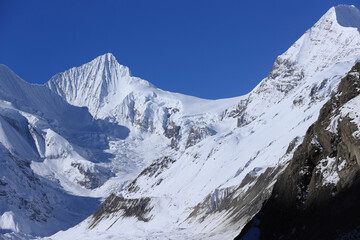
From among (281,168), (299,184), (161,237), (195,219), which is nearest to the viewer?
(299,184)

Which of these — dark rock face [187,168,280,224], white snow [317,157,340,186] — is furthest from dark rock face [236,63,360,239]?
dark rock face [187,168,280,224]

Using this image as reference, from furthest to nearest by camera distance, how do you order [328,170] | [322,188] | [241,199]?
[241,199], [328,170], [322,188]

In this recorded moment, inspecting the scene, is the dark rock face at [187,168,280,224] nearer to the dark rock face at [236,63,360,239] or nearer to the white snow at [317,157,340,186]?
the dark rock face at [236,63,360,239]

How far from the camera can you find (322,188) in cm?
6184

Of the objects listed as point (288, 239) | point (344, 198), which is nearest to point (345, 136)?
point (344, 198)

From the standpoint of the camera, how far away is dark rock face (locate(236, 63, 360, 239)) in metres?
56.8

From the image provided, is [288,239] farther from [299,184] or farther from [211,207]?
[211,207]

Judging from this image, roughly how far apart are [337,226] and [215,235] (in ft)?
296

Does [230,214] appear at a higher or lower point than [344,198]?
higher

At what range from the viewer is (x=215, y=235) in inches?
5694

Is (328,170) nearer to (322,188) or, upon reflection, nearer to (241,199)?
(322,188)

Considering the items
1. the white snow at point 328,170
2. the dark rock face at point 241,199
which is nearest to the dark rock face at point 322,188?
the white snow at point 328,170

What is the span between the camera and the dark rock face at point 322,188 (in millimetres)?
56812

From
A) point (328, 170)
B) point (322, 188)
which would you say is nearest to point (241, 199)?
point (328, 170)
